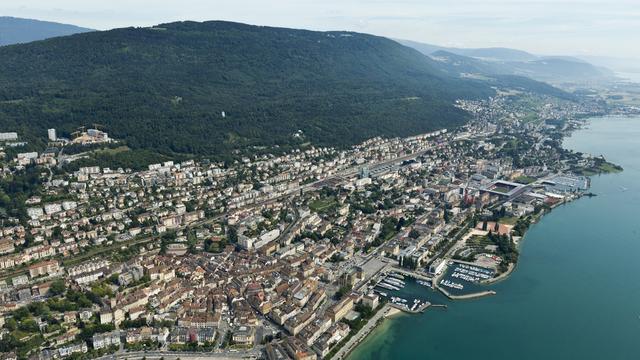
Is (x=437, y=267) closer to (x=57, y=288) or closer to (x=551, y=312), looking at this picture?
(x=551, y=312)

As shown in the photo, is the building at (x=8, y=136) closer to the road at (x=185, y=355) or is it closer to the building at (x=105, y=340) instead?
the building at (x=105, y=340)

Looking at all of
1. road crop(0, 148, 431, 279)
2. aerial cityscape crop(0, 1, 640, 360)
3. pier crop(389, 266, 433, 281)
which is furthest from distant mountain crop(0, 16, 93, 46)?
pier crop(389, 266, 433, 281)

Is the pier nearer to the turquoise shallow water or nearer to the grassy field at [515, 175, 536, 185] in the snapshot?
the turquoise shallow water

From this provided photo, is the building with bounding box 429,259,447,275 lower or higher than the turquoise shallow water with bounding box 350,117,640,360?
higher

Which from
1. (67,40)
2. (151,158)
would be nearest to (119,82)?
(67,40)

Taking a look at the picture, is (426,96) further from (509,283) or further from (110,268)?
(110,268)

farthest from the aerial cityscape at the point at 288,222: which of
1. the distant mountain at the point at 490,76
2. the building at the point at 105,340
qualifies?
the distant mountain at the point at 490,76

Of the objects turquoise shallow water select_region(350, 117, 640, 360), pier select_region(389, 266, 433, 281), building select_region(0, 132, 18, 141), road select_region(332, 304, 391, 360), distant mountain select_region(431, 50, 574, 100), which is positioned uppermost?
distant mountain select_region(431, 50, 574, 100)
